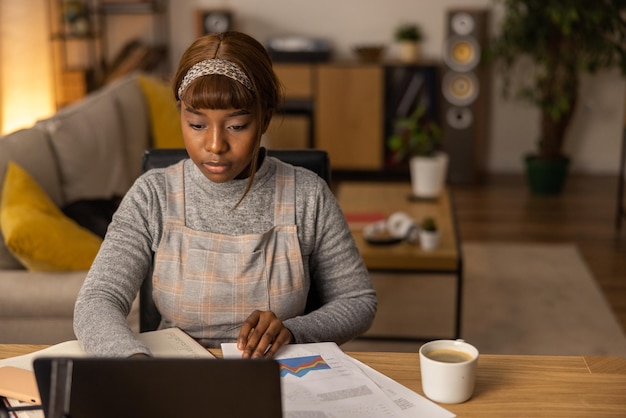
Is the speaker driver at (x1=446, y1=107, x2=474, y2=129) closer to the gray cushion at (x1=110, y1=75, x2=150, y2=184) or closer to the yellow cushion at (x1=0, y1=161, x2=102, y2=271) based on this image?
the gray cushion at (x1=110, y1=75, x2=150, y2=184)

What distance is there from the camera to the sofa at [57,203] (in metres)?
2.22

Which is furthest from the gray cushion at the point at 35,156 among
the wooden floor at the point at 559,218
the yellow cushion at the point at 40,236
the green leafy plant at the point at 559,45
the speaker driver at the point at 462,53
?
the speaker driver at the point at 462,53

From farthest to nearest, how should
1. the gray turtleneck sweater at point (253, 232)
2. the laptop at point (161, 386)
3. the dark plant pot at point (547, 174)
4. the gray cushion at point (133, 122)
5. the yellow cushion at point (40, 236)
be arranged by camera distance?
the dark plant pot at point (547, 174) → the gray cushion at point (133, 122) → the yellow cushion at point (40, 236) → the gray turtleneck sweater at point (253, 232) → the laptop at point (161, 386)

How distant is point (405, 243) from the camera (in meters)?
3.01

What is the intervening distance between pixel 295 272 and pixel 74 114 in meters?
2.07

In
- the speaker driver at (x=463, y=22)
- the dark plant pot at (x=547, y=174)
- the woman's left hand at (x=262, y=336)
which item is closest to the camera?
the woman's left hand at (x=262, y=336)

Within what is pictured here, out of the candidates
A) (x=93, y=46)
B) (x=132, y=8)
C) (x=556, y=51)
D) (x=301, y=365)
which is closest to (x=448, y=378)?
(x=301, y=365)

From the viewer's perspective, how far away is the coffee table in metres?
2.82

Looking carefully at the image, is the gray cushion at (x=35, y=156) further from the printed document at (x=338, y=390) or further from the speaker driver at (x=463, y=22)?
the speaker driver at (x=463, y=22)

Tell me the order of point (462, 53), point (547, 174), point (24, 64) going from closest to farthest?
point (547, 174)
point (24, 64)
point (462, 53)

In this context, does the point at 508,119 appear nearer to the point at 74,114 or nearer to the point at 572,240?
the point at 572,240

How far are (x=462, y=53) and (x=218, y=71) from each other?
4.21 metres

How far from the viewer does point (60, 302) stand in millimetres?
2211

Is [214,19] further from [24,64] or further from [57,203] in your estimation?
[57,203]
